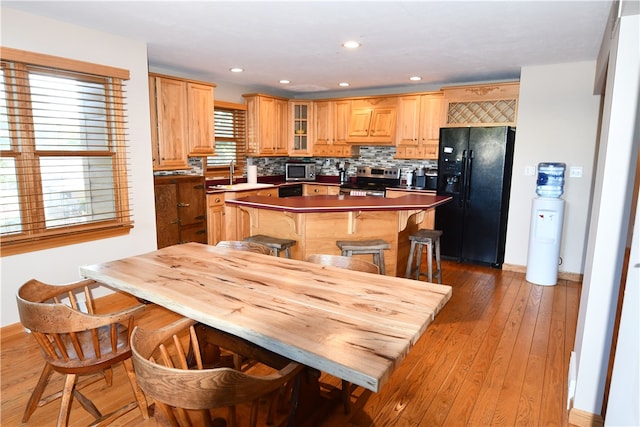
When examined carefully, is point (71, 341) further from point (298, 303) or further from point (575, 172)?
point (575, 172)

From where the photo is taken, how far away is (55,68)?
307cm

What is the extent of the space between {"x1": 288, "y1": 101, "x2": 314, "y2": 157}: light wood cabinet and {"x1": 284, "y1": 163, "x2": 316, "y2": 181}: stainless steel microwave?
24 cm

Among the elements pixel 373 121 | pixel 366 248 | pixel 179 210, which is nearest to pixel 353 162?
pixel 373 121

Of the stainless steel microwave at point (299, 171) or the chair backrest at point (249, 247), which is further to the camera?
the stainless steel microwave at point (299, 171)

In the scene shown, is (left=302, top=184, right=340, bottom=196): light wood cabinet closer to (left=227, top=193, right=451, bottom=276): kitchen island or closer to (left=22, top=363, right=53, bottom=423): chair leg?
(left=227, top=193, right=451, bottom=276): kitchen island


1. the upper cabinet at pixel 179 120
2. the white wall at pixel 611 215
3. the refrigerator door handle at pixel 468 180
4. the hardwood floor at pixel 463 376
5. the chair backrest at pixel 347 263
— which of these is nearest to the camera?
the white wall at pixel 611 215

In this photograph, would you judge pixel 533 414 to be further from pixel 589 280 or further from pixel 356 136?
pixel 356 136

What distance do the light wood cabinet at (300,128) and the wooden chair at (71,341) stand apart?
15.7 ft

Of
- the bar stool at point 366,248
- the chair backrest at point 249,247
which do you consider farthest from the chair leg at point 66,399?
the bar stool at point 366,248

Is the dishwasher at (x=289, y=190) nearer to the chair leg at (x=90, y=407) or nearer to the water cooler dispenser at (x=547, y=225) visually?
the water cooler dispenser at (x=547, y=225)

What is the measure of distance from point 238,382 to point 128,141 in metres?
3.05

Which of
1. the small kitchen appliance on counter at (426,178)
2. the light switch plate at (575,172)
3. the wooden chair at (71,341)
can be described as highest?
the light switch plate at (575,172)

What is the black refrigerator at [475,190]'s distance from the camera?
189 inches

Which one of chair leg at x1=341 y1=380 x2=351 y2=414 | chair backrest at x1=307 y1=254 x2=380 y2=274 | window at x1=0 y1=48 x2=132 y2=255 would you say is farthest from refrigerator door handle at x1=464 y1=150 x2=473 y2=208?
window at x1=0 y1=48 x2=132 y2=255
